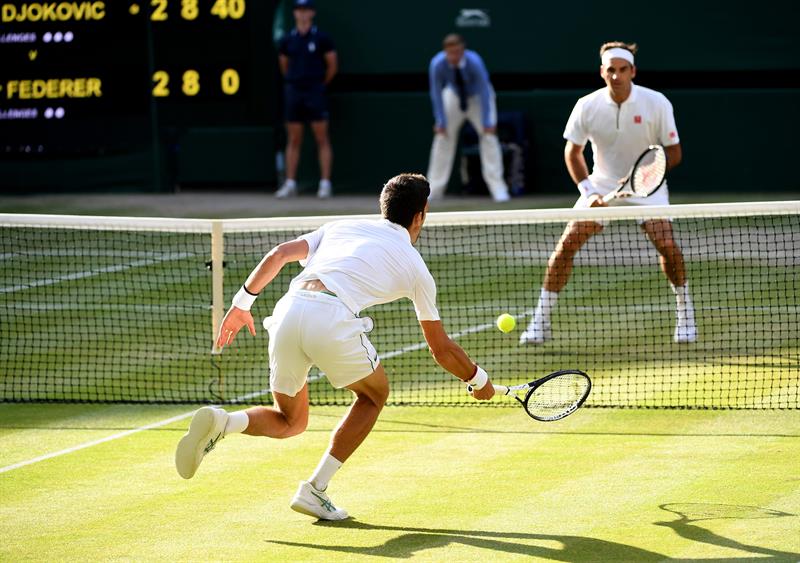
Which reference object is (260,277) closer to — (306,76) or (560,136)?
(306,76)

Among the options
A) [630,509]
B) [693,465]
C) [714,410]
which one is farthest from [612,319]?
[630,509]

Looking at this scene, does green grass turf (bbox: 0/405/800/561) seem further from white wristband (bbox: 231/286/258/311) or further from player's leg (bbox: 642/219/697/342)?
player's leg (bbox: 642/219/697/342)

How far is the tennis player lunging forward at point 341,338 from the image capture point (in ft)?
20.7

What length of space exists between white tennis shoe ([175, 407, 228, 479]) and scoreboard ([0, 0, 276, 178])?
11884mm

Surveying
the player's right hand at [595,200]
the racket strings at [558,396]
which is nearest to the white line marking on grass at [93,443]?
the racket strings at [558,396]

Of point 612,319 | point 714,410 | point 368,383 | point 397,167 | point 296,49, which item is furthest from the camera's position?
point 397,167

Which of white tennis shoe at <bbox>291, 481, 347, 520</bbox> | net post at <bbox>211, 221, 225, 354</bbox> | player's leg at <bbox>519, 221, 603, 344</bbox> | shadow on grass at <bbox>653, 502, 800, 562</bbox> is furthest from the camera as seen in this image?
player's leg at <bbox>519, 221, 603, 344</bbox>

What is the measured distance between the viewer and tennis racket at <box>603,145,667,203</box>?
10.3m

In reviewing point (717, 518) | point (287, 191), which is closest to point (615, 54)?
point (717, 518)

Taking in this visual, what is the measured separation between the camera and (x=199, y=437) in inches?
248

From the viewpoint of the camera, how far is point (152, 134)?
63.1 feet

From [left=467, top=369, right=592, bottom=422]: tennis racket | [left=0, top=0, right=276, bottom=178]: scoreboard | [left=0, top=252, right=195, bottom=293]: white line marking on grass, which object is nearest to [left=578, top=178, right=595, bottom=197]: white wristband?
[left=467, top=369, right=592, bottom=422]: tennis racket

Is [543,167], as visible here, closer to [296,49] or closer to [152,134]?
[296,49]

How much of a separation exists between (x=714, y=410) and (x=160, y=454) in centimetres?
317
